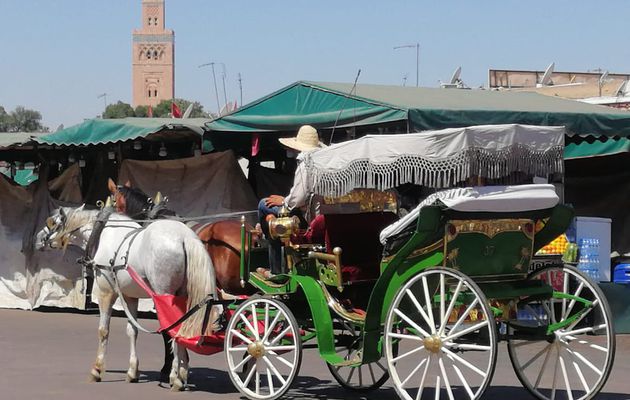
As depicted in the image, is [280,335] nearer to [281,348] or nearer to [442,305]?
[281,348]

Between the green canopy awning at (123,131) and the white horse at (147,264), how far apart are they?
3664 mm

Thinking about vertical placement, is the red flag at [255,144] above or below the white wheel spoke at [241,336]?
above

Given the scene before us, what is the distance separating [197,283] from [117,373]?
81.9 inches

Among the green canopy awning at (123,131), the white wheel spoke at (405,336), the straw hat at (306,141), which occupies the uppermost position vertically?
the green canopy awning at (123,131)

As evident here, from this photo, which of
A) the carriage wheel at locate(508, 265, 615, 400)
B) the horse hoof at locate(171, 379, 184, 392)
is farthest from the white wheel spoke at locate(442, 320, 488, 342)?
the horse hoof at locate(171, 379, 184, 392)

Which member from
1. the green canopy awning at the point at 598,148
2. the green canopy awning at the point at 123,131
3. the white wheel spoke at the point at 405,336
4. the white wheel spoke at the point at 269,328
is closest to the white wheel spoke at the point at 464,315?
the white wheel spoke at the point at 405,336

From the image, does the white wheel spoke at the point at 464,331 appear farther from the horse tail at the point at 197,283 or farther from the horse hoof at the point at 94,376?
the horse hoof at the point at 94,376

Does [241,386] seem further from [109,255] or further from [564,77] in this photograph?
[564,77]

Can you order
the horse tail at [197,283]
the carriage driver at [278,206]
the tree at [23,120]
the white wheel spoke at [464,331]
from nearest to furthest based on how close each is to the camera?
the white wheel spoke at [464,331]
the carriage driver at [278,206]
the horse tail at [197,283]
the tree at [23,120]

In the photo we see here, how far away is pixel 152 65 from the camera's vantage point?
158 m

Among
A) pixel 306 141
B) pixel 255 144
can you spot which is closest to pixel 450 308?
pixel 306 141

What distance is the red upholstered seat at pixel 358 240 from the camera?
8914mm

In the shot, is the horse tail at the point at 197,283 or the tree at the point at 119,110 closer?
the horse tail at the point at 197,283

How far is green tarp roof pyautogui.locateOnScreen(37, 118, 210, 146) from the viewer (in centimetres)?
1482
